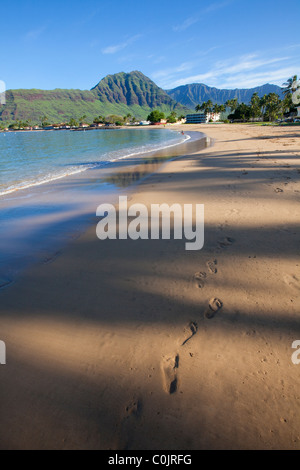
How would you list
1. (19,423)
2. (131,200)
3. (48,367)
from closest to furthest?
(19,423) → (48,367) → (131,200)

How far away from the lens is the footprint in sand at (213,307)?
9.16 feet

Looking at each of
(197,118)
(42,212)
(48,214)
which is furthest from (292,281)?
(197,118)

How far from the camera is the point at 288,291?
3031mm

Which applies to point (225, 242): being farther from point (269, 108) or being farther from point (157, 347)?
point (269, 108)

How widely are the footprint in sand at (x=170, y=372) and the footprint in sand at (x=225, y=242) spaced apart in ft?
8.24

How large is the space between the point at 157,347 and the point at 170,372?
0.30 m

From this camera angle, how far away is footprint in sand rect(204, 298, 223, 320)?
279cm

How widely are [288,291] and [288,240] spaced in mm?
1554

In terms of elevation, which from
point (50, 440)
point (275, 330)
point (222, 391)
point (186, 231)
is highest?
point (186, 231)

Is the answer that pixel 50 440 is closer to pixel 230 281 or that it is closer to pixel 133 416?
pixel 133 416

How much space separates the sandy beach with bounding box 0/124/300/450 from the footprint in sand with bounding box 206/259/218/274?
0.03 m

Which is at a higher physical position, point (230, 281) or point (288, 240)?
point (288, 240)

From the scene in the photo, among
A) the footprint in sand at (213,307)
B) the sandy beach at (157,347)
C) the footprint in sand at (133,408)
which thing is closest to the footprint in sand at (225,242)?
the sandy beach at (157,347)

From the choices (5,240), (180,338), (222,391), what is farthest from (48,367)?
(5,240)
